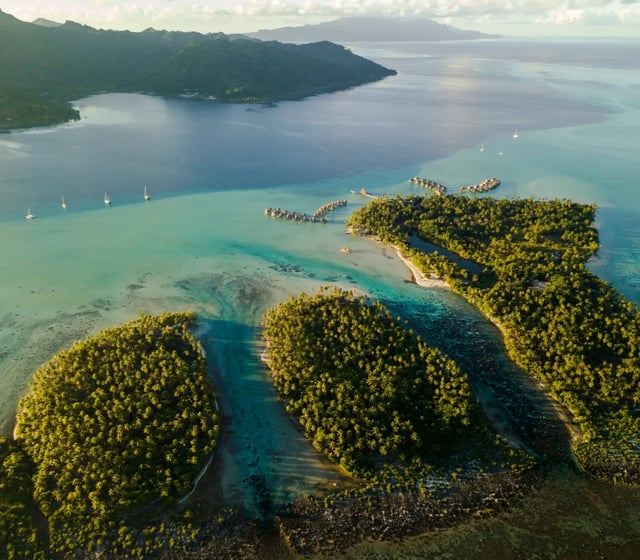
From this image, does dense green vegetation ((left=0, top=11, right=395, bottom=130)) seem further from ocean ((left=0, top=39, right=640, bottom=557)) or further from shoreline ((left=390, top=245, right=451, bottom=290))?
shoreline ((left=390, top=245, right=451, bottom=290))

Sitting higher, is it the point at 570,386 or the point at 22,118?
the point at 22,118

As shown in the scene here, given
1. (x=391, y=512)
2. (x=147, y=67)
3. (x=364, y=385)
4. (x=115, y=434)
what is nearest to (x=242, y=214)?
(x=364, y=385)

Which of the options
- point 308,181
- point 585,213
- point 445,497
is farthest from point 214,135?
point 445,497

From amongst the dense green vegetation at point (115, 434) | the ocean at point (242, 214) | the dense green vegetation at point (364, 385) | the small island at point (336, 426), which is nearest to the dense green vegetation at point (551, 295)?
the small island at point (336, 426)

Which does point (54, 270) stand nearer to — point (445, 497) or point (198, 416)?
point (198, 416)

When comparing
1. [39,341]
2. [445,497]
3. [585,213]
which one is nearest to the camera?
[445,497]

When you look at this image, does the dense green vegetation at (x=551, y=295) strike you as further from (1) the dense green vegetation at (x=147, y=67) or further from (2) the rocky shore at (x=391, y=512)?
(1) the dense green vegetation at (x=147, y=67)
